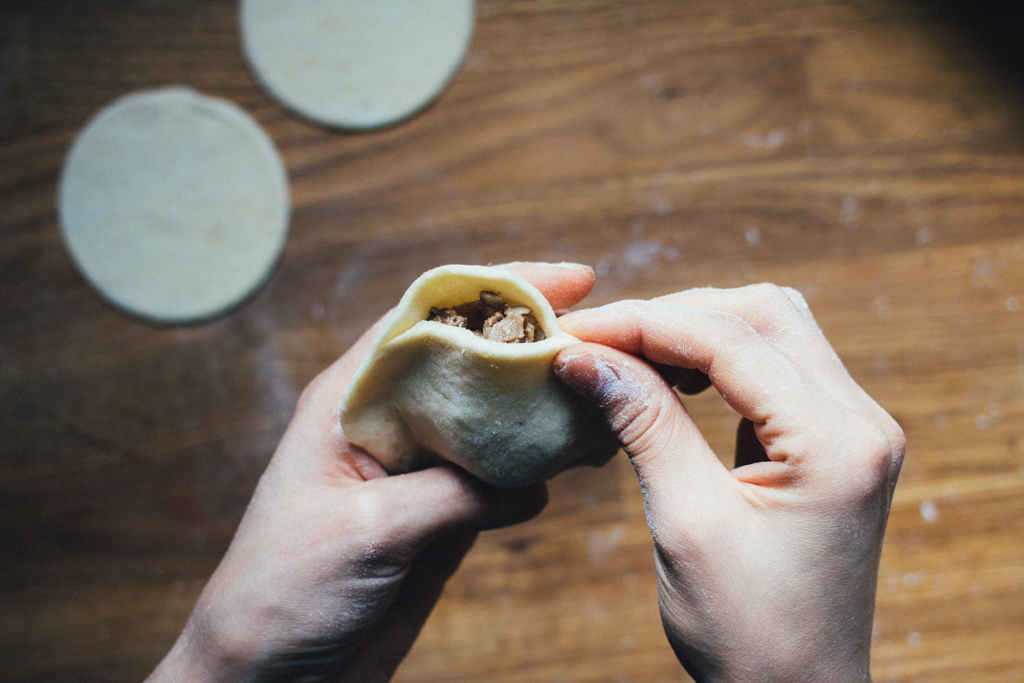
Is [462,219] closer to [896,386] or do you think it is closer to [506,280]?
[506,280]

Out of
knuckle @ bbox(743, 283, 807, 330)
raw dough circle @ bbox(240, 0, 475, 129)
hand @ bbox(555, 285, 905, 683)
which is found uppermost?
raw dough circle @ bbox(240, 0, 475, 129)

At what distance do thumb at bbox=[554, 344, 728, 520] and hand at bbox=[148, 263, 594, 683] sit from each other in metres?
0.26

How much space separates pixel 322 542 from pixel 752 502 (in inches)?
26.4

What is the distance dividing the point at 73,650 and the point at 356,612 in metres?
1.20

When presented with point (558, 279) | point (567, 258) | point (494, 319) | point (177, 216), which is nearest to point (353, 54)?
point (177, 216)

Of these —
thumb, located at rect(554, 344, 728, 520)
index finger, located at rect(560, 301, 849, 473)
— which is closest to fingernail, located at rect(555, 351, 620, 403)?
thumb, located at rect(554, 344, 728, 520)

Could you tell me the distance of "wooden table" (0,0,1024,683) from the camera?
1593mm

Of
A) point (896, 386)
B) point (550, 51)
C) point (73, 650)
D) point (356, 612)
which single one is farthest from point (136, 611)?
point (896, 386)

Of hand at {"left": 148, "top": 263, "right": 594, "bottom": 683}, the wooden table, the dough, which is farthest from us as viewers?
the wooden table

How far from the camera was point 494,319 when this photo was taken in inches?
33.9

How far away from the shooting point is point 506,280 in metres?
0.79

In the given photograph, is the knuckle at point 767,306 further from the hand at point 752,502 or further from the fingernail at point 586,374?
the fingernail at point 586,374

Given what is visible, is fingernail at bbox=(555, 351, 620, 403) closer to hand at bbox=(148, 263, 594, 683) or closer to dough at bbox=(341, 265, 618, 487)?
dough at bbox=(341, 265, 618, 487)

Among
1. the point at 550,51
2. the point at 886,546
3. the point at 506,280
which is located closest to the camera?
the point at 506,280
